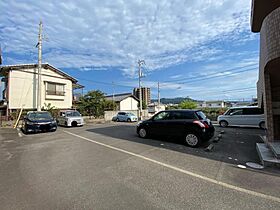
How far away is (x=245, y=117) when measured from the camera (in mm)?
14242

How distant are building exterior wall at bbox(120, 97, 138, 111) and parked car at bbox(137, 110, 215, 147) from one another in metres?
32.8

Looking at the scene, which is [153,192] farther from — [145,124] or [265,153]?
[145,124]

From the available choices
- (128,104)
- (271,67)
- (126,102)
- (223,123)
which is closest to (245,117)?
(223,123)

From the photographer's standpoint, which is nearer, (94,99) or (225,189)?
(225,189)

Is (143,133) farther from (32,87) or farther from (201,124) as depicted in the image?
(32,87)

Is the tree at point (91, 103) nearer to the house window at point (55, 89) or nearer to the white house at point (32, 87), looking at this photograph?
the white house at point (32, 87)

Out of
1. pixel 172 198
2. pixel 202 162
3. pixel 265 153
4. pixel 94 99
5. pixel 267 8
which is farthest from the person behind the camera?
pixel 94 99

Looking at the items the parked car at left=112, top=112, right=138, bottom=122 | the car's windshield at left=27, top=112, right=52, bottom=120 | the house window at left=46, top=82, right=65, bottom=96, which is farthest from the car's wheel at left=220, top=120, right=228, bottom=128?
the house window at left=46, top=82, right=65, bottom=96

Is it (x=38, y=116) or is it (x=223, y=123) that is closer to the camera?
(x=38, y=116)

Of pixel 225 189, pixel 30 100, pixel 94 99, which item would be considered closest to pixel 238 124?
pixel 225 189

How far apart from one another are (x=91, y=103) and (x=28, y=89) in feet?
26.2

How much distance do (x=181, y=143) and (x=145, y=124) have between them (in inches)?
86.4

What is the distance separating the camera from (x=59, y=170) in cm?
479

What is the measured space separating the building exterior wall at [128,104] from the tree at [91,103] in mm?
14617
